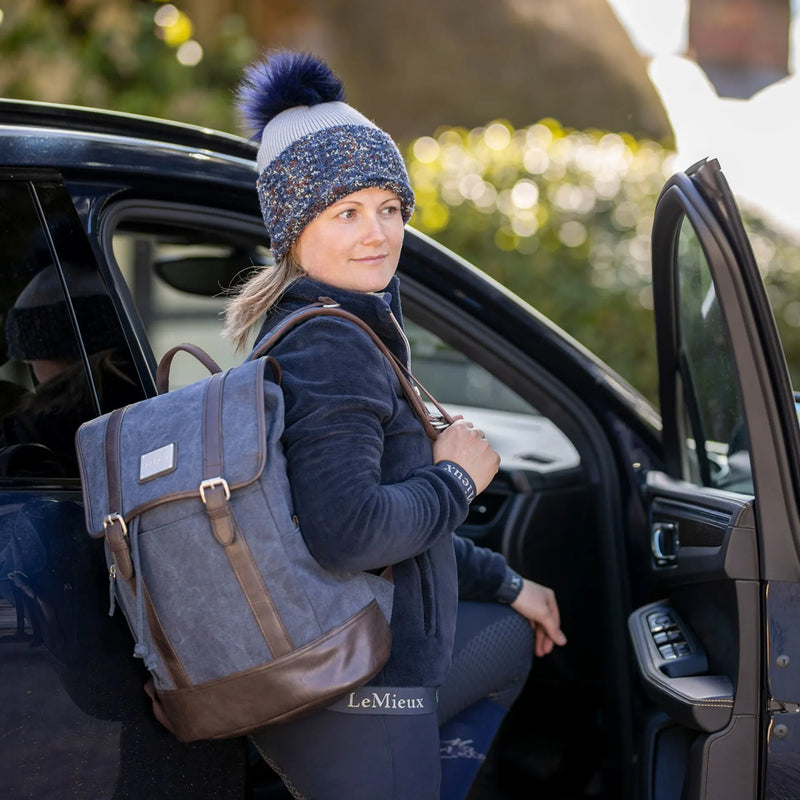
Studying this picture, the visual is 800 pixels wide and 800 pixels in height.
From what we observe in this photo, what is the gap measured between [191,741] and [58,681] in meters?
0.24

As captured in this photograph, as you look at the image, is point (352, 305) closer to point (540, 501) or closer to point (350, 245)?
point (350, 245)

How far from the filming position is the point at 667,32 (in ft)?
35.1

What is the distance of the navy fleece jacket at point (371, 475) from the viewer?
5.09 feet

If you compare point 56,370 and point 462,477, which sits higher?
point 56,370

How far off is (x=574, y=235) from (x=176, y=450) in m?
4.79

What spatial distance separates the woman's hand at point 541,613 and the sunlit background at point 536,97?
118 cm

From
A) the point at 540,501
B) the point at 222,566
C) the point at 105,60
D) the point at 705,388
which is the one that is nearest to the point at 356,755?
the point at 222,566

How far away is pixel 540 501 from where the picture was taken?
2461mm

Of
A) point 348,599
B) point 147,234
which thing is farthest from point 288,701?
point 147,234

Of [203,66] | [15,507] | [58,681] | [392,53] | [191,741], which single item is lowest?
[191,741]

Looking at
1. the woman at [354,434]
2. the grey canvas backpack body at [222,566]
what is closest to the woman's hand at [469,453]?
the woman at [354,434]

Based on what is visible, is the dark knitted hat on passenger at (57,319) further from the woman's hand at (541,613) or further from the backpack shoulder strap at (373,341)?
the woman's hand at (541,613)

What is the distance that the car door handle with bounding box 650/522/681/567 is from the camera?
2.14 m

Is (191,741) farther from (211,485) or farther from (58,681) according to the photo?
(211,485)
